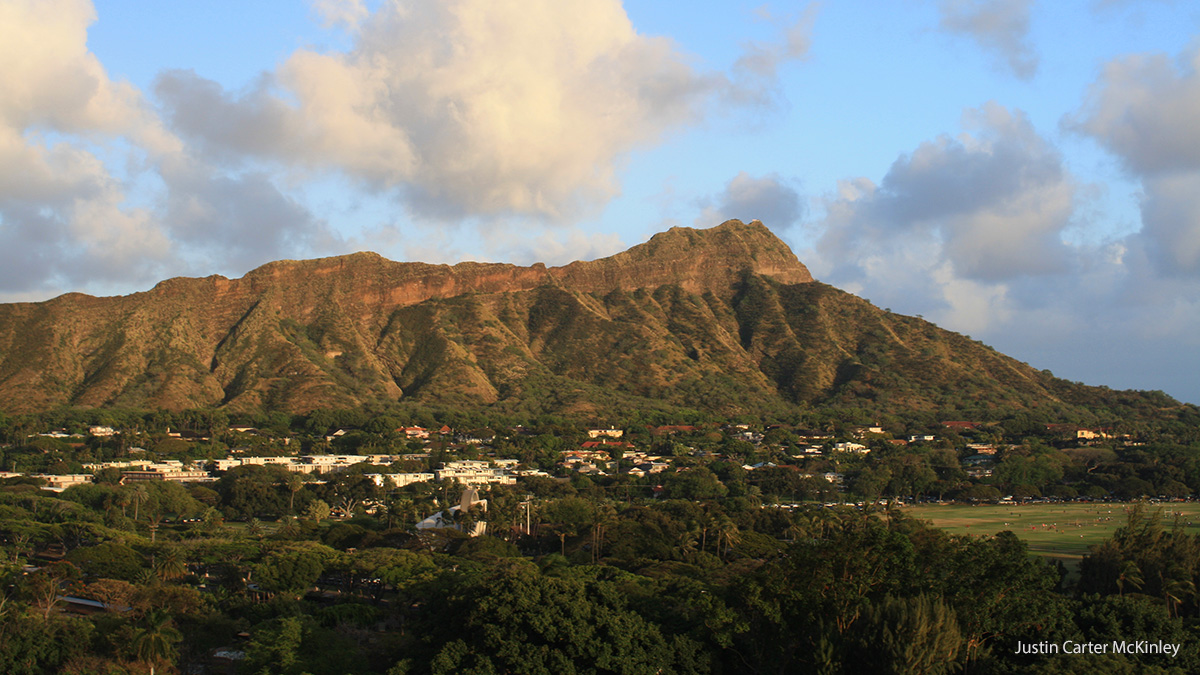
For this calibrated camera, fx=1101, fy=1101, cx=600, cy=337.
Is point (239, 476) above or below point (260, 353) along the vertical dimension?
below

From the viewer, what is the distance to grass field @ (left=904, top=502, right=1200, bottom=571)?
70.9 meters

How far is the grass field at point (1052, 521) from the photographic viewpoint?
7088cm

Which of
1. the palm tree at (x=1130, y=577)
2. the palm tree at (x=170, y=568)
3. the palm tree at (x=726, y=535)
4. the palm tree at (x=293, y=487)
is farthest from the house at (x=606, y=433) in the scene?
the palm tree at (x=1130, y=577)

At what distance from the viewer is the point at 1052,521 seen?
286ft

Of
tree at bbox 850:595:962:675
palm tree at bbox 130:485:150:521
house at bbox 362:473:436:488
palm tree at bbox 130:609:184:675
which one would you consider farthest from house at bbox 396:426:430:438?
tree at bbox 850:595:962:675

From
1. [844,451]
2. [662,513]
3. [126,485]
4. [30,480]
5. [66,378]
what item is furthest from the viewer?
[66,378]

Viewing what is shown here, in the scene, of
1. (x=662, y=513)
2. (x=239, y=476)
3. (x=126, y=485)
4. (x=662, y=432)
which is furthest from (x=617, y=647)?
(x=662, y=432)

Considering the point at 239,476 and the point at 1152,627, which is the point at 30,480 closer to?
the point at 239,476

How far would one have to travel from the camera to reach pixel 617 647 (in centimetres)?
3344

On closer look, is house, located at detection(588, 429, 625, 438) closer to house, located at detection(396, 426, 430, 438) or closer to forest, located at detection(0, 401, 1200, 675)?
house, located at detection(396, 426, 430, 438)

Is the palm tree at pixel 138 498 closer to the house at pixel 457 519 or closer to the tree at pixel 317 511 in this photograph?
the tree at pixel 317 511

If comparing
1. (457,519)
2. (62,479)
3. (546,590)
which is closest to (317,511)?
(457,519)

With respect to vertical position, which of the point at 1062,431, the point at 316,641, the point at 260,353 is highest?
the point at 260,353

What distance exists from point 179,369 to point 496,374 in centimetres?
5351
